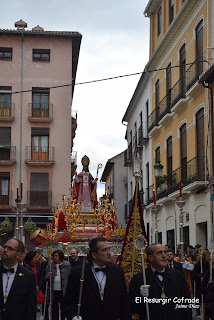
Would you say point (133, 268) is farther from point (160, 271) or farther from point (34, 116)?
point (34, 116)

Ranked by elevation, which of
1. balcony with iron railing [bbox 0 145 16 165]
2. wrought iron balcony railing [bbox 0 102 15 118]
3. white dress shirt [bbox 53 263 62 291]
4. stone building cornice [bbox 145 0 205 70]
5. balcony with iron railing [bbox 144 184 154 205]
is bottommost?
white dress shirt [bbox 53 263 62 291]

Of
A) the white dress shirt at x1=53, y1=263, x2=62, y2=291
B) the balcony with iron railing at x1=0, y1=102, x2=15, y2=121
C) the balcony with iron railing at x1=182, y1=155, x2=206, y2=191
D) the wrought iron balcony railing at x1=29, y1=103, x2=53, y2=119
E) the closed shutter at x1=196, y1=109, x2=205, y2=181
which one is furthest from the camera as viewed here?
the wrought iron balcony railing at x1=29, y1=103, x2=53, y2=119

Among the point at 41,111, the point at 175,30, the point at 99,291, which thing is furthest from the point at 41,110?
the point at 99,291

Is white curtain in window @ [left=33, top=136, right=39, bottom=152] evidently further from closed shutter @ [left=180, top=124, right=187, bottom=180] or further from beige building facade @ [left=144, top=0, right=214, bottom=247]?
closed shutter @ [left=180, top=124, right=187, bottom=180]

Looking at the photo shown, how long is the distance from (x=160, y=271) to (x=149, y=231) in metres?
25.3

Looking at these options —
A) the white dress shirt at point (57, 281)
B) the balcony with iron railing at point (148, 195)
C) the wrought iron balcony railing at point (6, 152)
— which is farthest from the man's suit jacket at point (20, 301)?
the wrought iron balcony railing at point (6, 152)

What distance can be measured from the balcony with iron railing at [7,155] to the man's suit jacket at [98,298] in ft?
96.3

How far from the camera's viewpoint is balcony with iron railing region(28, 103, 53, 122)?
35656 millimetres

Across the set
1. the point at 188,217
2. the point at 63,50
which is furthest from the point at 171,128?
the point at 63,50

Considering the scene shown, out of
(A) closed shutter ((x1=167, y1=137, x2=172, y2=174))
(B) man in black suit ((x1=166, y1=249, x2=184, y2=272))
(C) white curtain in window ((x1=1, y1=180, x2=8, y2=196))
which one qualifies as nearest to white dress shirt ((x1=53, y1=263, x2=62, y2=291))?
(B) man in black suit ((x1=166, y1=249, x2=184, y2=272))

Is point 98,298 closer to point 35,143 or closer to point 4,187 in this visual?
point 4,187

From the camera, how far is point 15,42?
36.6 m

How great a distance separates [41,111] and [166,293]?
30.9m

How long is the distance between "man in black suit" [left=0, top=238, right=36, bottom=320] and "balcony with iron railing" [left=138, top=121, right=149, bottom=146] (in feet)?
83.1
